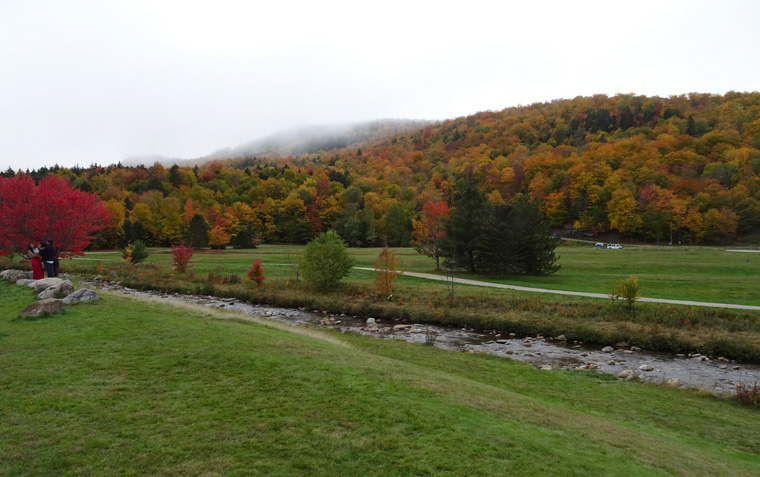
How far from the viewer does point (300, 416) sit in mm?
7098

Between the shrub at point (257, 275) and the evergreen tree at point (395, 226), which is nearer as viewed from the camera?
the shrub at point (257, 275)

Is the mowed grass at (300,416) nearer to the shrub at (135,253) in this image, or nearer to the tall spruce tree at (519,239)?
the tall spruce tree at (519,239)

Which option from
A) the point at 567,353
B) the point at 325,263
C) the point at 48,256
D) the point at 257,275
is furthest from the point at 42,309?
the point at 567,353

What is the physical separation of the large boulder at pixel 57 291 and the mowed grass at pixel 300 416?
10.9ft

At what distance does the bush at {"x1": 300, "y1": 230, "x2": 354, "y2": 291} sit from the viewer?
3070 cm

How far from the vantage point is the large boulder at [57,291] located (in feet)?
52.7

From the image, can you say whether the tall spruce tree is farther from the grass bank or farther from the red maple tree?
the red maple tree

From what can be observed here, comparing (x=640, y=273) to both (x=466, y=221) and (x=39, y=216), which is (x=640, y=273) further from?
(x=39, y=216)

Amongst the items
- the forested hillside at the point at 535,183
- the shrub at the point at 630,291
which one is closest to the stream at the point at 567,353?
the shrub at the point at 630,291

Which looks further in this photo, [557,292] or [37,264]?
[557,292]

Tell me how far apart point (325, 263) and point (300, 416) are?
23758mm

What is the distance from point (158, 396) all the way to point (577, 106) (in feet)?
549

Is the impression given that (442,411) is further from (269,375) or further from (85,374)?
(85,374)

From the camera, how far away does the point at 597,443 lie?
7.30 m
